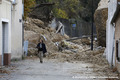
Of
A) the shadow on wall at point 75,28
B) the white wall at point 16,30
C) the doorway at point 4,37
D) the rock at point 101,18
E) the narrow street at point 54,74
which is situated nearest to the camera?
the narrow street at point 54,74

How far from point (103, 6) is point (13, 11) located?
9982 millimetres

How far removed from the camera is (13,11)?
22.8 m

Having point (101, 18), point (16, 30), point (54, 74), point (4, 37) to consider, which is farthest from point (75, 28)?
point (54, 74)

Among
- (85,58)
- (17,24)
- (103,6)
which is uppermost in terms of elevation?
(103,6)

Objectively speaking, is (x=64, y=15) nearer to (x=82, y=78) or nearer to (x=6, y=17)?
(x=6, y=17)

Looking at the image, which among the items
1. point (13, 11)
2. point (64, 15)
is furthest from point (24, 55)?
point (64, 15)

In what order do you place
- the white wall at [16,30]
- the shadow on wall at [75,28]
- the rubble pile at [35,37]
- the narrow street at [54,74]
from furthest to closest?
the shadow on wall at [75,28] → the rubble pile at [35,37] → the white wall at [16,30] → the narrow street at [54,74]

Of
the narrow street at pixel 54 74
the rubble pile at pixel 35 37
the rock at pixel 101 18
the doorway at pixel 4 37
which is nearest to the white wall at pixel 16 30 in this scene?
the doorway at pixel 4 37

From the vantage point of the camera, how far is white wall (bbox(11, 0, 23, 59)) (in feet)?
75.2

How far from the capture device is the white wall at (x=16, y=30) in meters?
22.9

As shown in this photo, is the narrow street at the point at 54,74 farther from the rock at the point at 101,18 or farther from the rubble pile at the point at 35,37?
the rock at the point at 101,18

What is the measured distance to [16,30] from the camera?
23.2 meters

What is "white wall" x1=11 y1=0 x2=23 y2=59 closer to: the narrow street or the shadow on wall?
the narrow street

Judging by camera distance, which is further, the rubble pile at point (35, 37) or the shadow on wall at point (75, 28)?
the shadow on wall at point (75, 28)
